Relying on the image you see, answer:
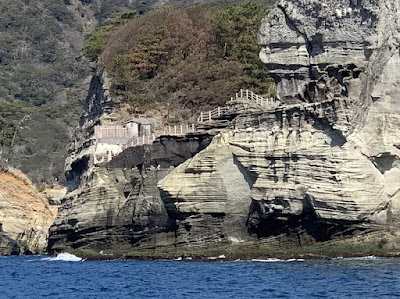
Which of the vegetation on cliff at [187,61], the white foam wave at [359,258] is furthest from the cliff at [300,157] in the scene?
the vegetation on cliff at [187,61]

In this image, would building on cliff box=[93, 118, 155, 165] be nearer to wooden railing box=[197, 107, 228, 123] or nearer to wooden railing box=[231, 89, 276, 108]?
wooden railing box=[197, 107, 228, 123]

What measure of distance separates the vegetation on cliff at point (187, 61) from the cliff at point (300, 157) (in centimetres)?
1058

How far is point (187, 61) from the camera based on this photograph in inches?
3361

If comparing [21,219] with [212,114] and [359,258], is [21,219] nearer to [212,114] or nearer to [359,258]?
[212,114]

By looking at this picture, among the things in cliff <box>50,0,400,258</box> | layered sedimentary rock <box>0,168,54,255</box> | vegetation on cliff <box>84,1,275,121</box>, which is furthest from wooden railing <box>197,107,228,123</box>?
layered sedimentary rock <box>0,168,54,255</box>

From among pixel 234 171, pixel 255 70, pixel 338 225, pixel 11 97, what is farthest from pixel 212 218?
pixel 11 97

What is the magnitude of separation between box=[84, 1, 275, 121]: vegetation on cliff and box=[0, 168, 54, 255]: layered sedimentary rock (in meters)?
8.60

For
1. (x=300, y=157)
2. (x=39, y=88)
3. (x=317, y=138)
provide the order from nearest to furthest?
(x=317, y=138), (x=300, y=157), (x=39, y=88)

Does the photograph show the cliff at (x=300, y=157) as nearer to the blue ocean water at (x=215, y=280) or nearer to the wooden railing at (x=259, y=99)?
the wooden railing at (x=259, y=99)

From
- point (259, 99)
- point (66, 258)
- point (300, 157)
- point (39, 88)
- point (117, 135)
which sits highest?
point (39, 88)

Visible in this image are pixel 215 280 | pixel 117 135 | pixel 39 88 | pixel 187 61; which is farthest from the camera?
pixel 39 88

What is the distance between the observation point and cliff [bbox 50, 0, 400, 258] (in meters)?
59.6

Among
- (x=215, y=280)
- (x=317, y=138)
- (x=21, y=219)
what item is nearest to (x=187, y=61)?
(x=21, y=219)

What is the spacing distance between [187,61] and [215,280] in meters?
33.7
